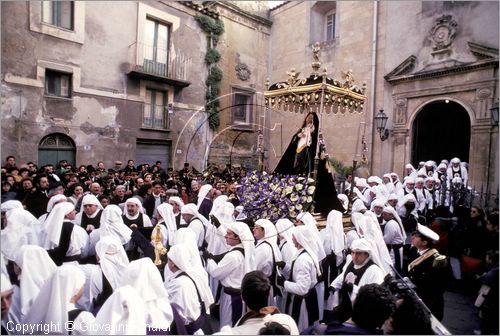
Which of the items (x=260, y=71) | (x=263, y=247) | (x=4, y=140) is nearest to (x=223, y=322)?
(x=263, y=247)

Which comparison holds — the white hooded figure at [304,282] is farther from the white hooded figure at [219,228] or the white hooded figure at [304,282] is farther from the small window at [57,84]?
the small window at [57,84]

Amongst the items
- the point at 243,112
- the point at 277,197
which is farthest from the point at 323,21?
the point at 277,197

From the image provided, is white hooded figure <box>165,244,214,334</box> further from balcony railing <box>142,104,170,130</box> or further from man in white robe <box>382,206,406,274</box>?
balcony railing <box>142,104,170,130</box>

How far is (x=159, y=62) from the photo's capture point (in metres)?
12.9

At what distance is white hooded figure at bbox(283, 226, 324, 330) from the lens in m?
3.97

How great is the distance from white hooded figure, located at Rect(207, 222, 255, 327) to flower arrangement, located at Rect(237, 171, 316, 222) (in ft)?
5.65

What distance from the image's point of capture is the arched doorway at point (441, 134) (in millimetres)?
12227

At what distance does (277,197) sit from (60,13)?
9517 millimetres

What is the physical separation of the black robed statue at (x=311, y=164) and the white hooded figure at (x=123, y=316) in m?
4.49

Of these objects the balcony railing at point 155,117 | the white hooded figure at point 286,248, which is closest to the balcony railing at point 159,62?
the balcony railing at point 155,117

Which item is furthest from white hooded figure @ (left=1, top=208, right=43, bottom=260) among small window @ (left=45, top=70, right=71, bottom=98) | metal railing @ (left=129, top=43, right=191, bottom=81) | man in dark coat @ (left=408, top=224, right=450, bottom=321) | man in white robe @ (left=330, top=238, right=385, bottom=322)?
metal railing @ (left=129, top=43, right=191, bottom=81)

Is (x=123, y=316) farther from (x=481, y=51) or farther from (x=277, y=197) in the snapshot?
(x=481, y=51)

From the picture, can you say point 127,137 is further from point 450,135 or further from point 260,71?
point 450,135

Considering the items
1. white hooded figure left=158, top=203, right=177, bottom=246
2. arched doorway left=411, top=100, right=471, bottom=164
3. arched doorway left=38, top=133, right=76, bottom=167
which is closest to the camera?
white hooded figure left=158, top=203, right=177, bottom=246
